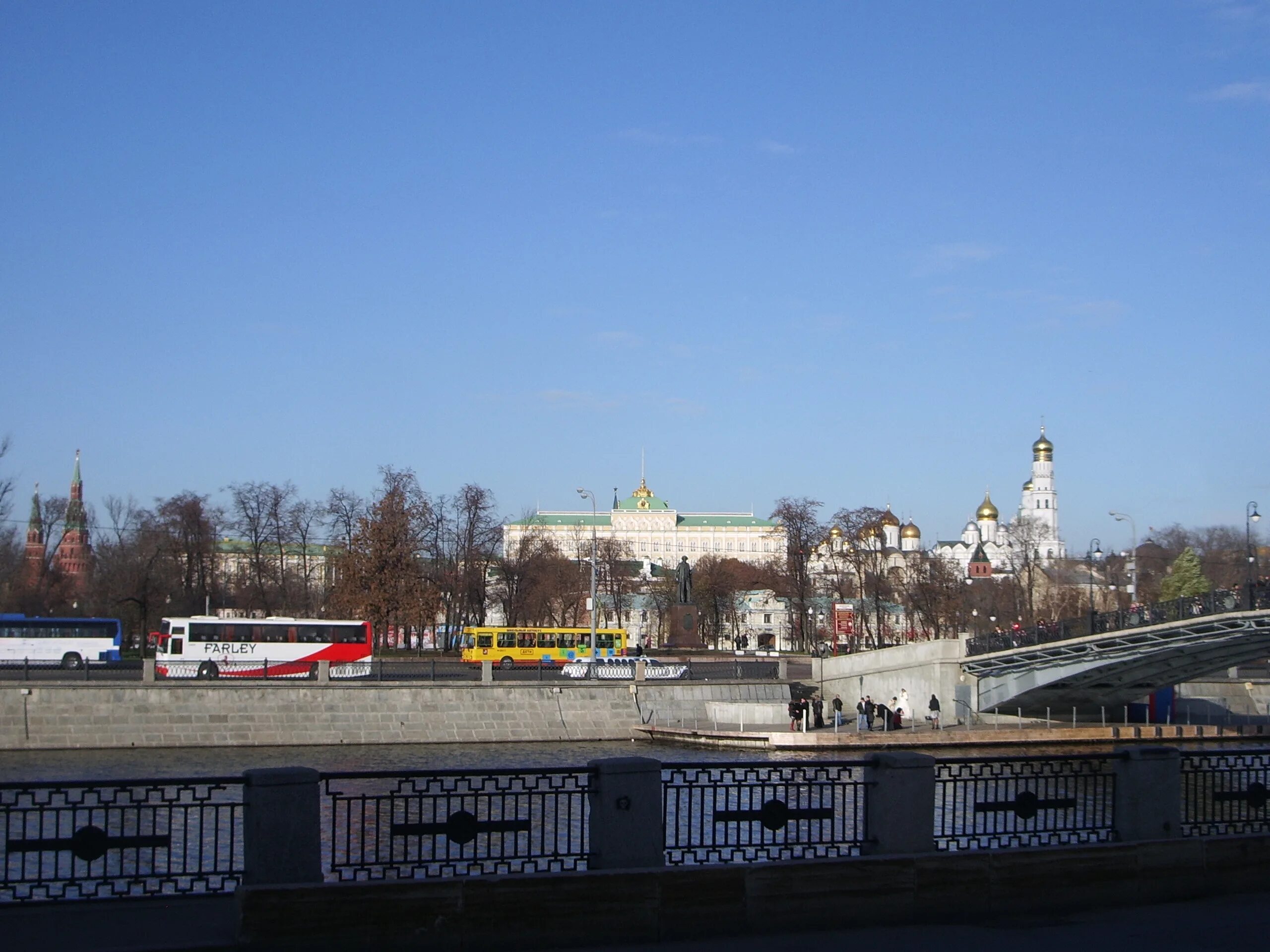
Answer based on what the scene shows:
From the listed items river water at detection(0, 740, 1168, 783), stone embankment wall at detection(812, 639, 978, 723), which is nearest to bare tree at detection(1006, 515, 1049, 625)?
stone embankment wall at detection(812, 639, 978, 723)

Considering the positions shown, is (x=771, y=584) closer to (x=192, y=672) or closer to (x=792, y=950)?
(x=192, y=672)

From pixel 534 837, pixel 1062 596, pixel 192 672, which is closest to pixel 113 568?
pixel 192 672

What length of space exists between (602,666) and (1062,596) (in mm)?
44248

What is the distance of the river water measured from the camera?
32688 millimetres

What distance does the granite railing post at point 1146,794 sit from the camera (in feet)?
37.3

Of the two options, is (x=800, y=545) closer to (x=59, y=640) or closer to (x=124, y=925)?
(x=59, y=640)

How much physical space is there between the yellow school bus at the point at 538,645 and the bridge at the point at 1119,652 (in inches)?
847

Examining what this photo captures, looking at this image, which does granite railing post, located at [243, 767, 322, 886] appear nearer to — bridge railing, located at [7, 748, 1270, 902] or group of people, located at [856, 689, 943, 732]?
bridge railing, located at [7, 748, 1270, 902]

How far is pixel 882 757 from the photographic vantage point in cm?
1057

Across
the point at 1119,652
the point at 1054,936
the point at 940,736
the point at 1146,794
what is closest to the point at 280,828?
the point at 1054,936

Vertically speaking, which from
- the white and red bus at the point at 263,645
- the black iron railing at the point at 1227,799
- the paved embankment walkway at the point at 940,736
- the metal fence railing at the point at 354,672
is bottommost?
the paved embankment walkway at the point at 940,736

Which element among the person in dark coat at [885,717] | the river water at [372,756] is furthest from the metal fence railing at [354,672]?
the person in dark coat at [885,717]

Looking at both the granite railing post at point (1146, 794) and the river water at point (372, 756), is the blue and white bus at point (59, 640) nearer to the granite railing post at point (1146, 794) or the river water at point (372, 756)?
the river water at point (372, 756)

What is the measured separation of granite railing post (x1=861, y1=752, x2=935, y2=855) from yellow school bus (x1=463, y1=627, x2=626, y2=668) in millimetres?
48517
